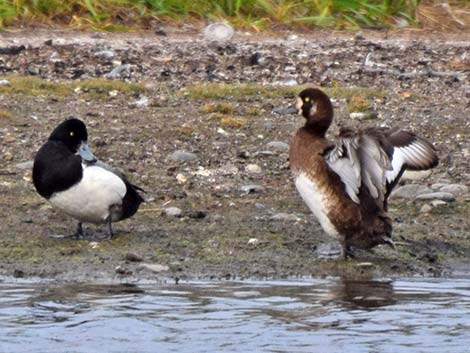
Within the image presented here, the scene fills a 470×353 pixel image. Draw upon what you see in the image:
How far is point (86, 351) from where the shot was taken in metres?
6.44

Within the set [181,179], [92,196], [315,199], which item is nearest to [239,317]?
[315,199]

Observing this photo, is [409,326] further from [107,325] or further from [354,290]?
[107,325]

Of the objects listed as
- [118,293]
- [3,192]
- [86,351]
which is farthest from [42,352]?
[3,192]

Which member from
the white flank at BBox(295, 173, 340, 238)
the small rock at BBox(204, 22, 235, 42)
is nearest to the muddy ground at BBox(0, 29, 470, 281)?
the small rock at BBox(204, 22, 235, 42)

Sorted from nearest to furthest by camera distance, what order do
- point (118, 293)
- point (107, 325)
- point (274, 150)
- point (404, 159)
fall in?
1. point (107, 325)
2. point (118, 293)
3. point (404, 159)
4. point (274, 150)

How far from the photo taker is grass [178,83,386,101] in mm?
11000

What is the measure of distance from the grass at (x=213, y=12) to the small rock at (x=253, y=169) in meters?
3.45

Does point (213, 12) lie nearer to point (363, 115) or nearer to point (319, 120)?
point (363, 115)

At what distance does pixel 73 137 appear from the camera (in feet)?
27.8

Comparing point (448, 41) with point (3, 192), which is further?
point (448, 41)

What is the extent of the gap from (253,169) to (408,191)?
1036 mm

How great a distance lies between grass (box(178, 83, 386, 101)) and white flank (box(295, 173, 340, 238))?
3.09 metres

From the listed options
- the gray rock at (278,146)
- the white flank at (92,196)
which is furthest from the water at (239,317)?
the gray rock at (278,146)

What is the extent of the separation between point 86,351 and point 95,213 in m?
1.81
